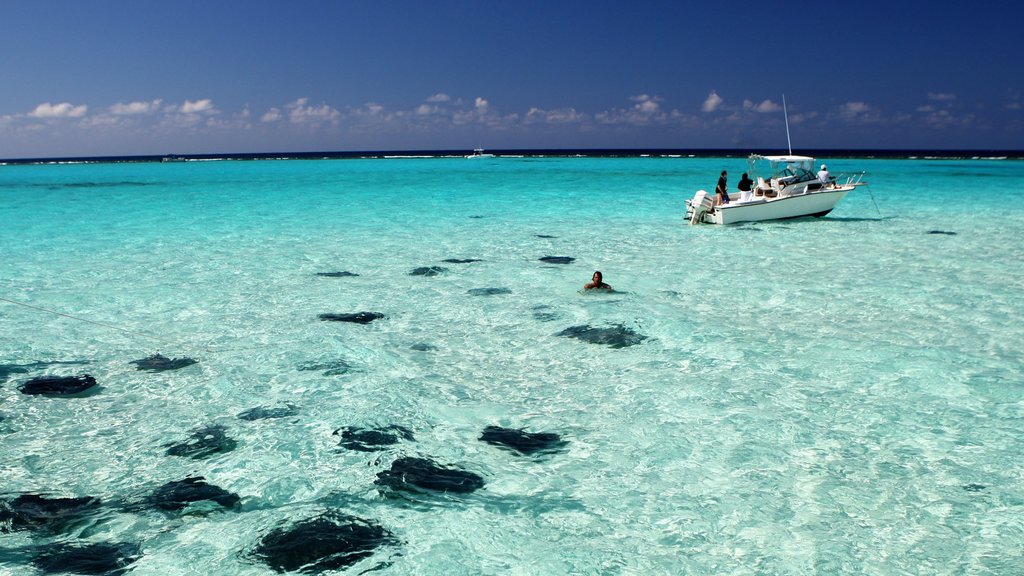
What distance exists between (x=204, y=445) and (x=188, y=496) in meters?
1.13

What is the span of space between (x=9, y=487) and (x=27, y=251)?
56.9ft

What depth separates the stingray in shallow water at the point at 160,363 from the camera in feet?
31.8

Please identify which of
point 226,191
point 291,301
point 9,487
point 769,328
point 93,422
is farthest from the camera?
point 226,191

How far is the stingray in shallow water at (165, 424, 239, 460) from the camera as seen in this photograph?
7105 mm

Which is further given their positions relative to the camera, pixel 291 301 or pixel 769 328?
pixel 291 301

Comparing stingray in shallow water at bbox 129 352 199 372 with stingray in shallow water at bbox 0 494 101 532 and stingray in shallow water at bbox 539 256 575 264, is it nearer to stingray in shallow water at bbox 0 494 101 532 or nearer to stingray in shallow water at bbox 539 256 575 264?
stingray in shallow water at bbox 0 494 101 532

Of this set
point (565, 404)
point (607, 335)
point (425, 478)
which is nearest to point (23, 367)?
point (425, 478)

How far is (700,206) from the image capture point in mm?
25031

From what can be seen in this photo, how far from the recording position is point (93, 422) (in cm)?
787

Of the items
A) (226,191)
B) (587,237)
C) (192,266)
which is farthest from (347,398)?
(226,191)

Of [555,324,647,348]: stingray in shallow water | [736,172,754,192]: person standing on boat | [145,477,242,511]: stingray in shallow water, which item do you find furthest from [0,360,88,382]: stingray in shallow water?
[736,172,754,192]: person standing on boat

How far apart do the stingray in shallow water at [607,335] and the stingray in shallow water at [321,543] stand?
223 inches

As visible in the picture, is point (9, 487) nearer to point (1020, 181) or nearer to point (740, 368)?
point (740, 368)

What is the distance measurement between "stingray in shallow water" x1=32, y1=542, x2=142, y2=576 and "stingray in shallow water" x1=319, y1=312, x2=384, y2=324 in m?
6.86
